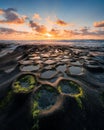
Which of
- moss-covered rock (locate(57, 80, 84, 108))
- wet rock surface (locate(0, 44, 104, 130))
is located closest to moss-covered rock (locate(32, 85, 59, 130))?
wet rock surface (locate(0, 44, 104, 130))

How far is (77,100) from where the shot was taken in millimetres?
4547

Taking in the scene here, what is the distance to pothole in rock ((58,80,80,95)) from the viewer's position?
16.8 feet

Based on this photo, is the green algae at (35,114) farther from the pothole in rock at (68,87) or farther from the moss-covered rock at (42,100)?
the pothole in rock at (68,87)

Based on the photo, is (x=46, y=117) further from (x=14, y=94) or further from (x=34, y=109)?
(x=14, y=94)

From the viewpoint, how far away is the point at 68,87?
5500mm

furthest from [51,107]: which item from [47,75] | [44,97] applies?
[47,75]

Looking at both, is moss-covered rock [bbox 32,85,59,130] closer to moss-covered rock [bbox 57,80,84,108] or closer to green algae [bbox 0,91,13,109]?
moss-covered rock [bbox 57,80,84,108]

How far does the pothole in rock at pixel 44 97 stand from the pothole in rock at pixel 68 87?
1.27 ft

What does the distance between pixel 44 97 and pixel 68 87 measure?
4.09 feet

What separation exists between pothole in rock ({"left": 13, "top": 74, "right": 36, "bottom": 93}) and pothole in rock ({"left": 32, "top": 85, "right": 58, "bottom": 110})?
0.49 m

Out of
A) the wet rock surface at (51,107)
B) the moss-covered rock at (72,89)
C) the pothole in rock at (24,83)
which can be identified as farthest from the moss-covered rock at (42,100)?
the pothole in rock at (24,83)

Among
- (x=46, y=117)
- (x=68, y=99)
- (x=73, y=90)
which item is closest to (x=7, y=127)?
(x=46, y=117)

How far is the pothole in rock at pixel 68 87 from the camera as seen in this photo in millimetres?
5133

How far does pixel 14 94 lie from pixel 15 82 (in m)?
0.97
